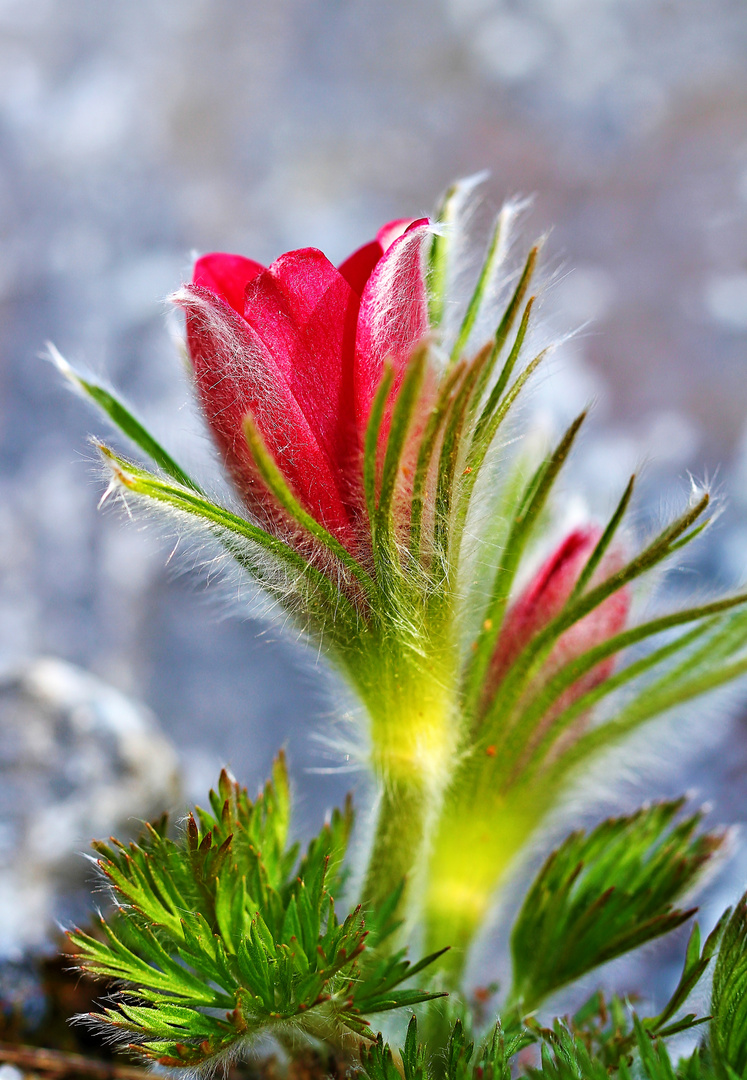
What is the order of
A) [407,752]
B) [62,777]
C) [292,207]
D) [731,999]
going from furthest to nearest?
[292,207], [62,777], [407,752], [731,999]

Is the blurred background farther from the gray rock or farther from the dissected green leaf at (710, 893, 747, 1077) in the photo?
the dissected green leaf at (710, 893, 747, 1077)

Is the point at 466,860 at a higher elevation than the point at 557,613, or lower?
lower

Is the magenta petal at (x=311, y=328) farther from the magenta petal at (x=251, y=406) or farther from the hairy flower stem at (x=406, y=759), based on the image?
the hairy flower stem at (x=406, y=759)

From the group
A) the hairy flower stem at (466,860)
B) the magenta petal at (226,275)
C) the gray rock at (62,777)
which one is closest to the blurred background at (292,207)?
the gray rock at (62,777)

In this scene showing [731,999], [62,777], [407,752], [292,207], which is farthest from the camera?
[292,207]

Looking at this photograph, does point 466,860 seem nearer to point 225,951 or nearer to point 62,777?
point 225,951

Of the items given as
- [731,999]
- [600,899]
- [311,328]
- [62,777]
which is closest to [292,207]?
[62,777]

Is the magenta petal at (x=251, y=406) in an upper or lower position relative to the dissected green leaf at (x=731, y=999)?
upper

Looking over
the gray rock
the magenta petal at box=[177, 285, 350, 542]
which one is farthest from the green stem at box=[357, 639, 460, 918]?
the gray rock
